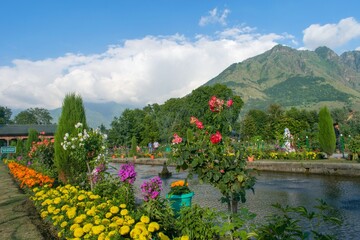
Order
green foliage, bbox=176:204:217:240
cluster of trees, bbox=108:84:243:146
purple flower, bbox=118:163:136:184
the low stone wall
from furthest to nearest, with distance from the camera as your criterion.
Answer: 1. cluster of trees, bbox=108:84:243:146
2. the low stone wall
3. purple flower, bbox=118:163:136:184
4. green foliage, bbox=176:204:217:240

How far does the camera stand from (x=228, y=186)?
426 centimetres

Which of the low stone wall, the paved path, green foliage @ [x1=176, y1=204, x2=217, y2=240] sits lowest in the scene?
the low stone wall

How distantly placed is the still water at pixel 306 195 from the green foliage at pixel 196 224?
2893mm

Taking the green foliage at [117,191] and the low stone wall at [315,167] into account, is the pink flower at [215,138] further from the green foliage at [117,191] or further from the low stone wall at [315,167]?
the low stone wall at [315,167]

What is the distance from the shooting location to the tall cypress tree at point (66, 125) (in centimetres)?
1077

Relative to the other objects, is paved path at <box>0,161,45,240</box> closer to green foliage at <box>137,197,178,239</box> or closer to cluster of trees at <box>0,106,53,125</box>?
green foliage at <box>137,197,178,239</box>

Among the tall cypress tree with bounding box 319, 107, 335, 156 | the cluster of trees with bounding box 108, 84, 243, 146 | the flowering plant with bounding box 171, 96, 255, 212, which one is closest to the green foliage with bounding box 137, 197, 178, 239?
the flowering plant with bounding box 171, 96, 255, 212

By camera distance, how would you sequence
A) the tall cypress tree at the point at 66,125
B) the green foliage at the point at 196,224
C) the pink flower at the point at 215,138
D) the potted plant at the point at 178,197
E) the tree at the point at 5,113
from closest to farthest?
1. the green foliage at the point at 196,224
2. the pink flower at the point at 215,138
3. the potted plant at the point at 178,197
4. the tall cypress tree at the point at 66,125
5. the tree at the point at 5,113

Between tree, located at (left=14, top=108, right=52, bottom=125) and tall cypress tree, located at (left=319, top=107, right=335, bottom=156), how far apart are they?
102 m

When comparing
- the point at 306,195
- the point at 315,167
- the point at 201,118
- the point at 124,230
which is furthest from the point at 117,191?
the point at 201,118

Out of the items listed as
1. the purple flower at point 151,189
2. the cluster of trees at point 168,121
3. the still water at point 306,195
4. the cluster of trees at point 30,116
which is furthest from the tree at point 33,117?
the purple flower at point 151,189

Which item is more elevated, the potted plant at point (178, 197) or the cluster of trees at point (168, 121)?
the cluster of trees at point (168, 121)

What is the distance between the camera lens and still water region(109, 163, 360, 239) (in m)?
7.77

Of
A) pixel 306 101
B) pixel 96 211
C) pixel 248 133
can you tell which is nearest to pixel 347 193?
pixel 96 211
